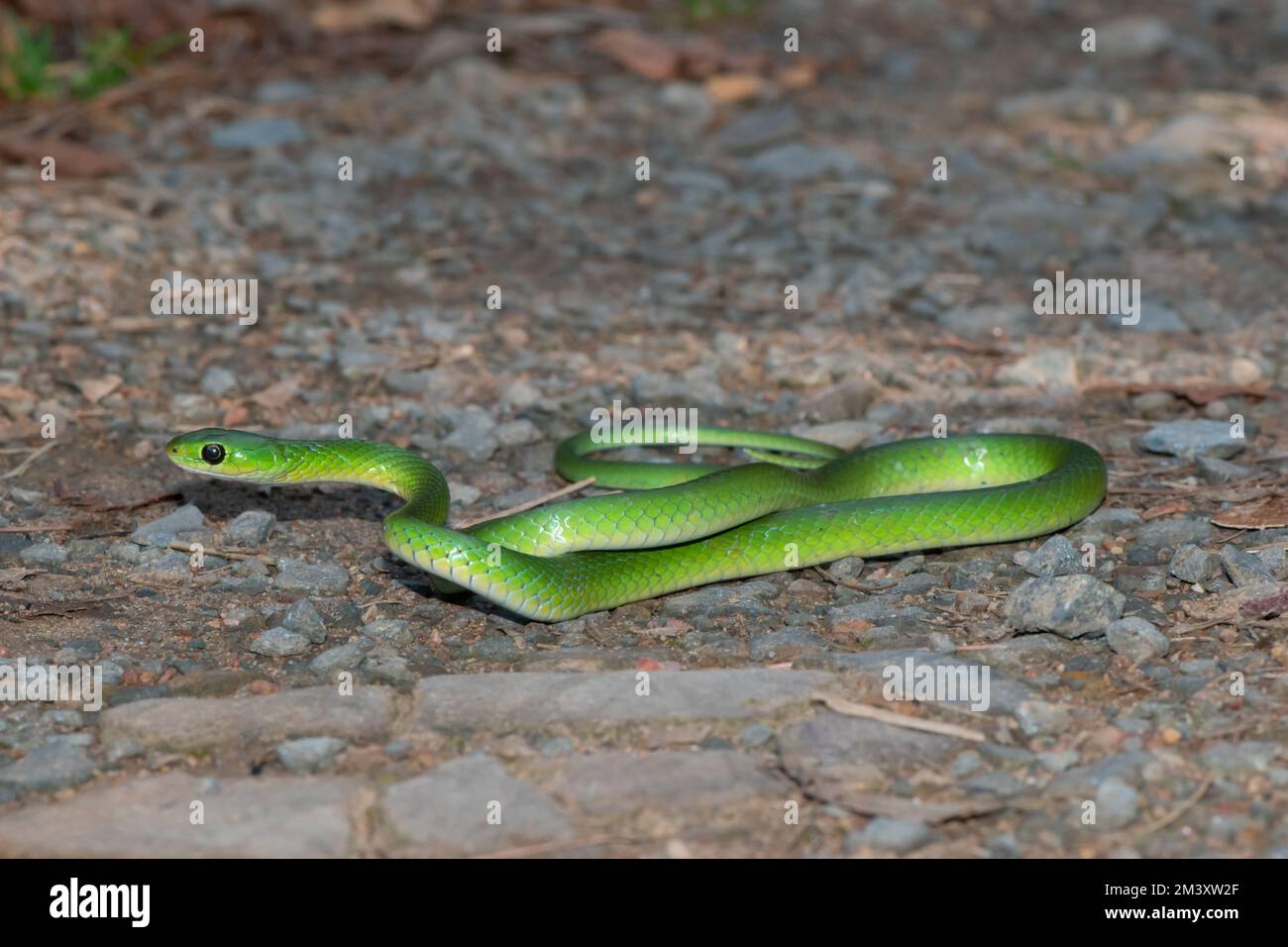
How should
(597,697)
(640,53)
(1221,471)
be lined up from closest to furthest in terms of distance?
1. (597,697)
2. (1221,471)
3. (640,53)

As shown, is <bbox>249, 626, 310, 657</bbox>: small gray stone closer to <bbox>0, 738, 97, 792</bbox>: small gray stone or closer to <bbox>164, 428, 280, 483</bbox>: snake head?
<bbox>0, 738, 97, 792</bbox>: small gray stone

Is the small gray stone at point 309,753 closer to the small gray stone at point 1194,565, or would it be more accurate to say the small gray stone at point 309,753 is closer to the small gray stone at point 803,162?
the small gray stone at point 1194,565

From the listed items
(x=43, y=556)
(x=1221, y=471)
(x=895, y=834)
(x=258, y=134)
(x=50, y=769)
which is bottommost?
(x=895, y=834)

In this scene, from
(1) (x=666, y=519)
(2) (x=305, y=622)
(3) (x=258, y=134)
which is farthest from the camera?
(3) (x=258, y=134)

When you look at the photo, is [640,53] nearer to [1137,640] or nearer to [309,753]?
[1137,640]

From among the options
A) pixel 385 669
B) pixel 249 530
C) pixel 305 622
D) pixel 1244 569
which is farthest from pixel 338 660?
pixel 1244 569

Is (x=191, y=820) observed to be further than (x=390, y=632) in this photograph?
No
